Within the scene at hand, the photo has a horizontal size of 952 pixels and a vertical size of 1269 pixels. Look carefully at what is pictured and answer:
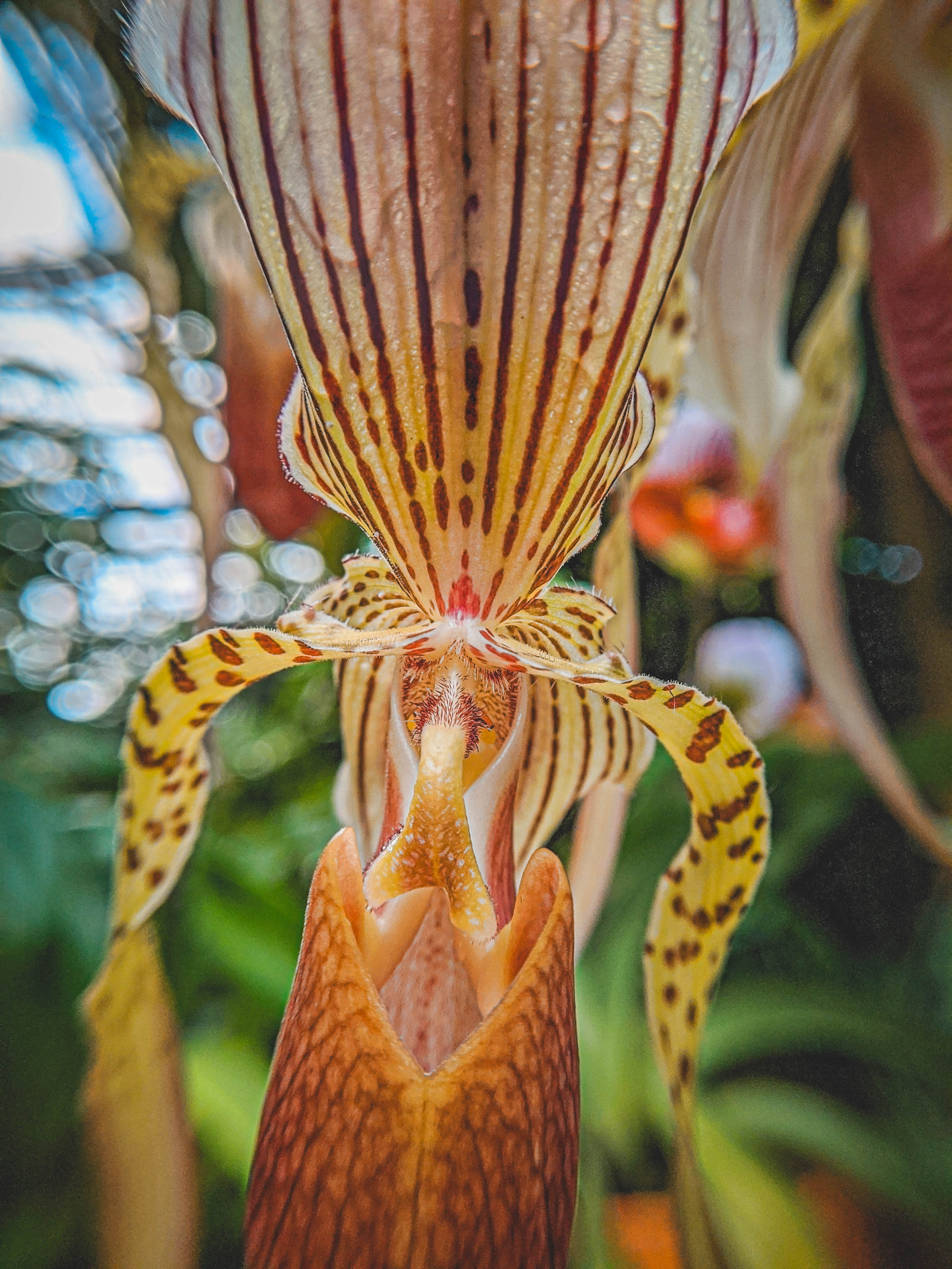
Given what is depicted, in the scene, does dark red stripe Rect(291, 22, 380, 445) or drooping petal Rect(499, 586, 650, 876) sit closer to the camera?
dark red stripe Rect(291, 22, 380, 445)

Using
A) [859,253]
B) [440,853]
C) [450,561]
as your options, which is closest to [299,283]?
[450,561]

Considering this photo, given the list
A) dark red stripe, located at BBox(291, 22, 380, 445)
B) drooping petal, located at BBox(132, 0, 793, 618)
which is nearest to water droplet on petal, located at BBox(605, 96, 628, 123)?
drooping petal, located at BBox(132, 0, 793, 618)

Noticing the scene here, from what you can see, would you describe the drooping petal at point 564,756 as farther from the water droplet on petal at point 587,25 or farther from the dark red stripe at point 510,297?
the water droplet on petal at point 587,25

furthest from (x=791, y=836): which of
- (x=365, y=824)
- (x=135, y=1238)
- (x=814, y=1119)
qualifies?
(x=135, y=1238)

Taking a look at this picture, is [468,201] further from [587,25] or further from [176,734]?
[176,734]

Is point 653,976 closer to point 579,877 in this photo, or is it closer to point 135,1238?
point 579,877

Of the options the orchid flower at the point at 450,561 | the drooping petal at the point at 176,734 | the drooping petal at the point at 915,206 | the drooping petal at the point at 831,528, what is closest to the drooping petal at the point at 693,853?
the orchid flower at the point at 450,561

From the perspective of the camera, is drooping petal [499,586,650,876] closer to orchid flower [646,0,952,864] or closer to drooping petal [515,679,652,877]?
drooping petal [515,679,652,877]
